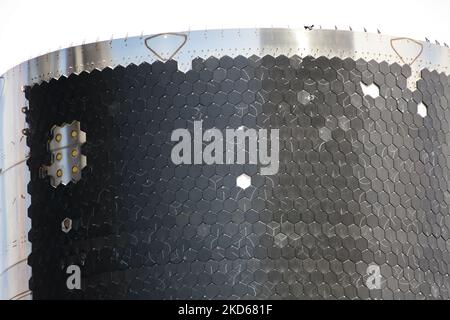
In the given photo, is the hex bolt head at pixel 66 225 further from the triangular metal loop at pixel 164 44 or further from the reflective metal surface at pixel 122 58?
the triangular metal loop at pixel 164 44

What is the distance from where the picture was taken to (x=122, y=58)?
18312 mm

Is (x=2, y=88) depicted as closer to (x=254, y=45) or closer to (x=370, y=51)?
(x=254, y=45)

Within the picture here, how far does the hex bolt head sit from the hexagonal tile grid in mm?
85

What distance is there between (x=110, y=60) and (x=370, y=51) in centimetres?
337

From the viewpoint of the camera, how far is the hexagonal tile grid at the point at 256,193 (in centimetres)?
1755

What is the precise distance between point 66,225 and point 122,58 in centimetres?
228

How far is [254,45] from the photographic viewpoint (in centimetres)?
1798

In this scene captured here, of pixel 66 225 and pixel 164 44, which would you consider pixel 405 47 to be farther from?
pixel 66 225

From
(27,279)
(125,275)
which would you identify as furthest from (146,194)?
(27,279)

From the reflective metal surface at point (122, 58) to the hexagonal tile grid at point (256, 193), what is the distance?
0.51ft

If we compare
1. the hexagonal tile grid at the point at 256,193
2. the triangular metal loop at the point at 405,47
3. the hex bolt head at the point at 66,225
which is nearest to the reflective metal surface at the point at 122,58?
the triangular metal loop at the point at 405,47

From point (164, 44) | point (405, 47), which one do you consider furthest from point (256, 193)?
point (405, 47)
